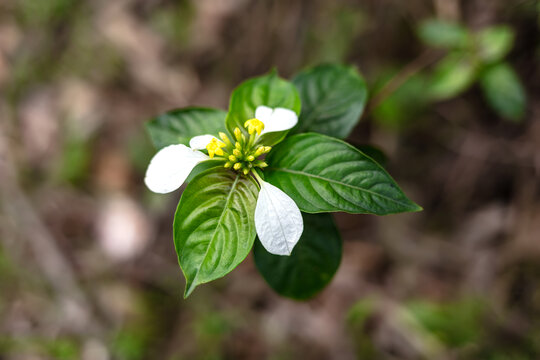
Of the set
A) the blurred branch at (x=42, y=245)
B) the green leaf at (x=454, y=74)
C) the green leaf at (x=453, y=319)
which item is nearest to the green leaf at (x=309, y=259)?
the green leaf at (x=454, y=74)

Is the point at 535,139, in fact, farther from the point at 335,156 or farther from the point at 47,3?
the point at 47,3

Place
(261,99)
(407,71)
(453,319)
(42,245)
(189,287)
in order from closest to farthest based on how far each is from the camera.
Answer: (189,287), (261,99), (453,319), (407,71), (42,245)

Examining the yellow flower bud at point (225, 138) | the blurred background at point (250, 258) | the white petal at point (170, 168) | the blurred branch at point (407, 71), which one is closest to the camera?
the white petal at point (170, 168)

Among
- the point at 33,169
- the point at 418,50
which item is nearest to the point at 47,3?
the point at 33,169

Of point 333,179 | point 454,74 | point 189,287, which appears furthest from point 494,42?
point 189,287

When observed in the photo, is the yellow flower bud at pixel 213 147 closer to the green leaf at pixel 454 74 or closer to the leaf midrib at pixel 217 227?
the leaf midrib at pixel 217 227

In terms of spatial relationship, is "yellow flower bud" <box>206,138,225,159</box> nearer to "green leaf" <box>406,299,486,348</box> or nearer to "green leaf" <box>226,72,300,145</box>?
"green leaf" <box>226,72,300,145</box>

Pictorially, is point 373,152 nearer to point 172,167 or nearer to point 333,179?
point 333,179

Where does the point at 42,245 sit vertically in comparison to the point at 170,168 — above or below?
above
